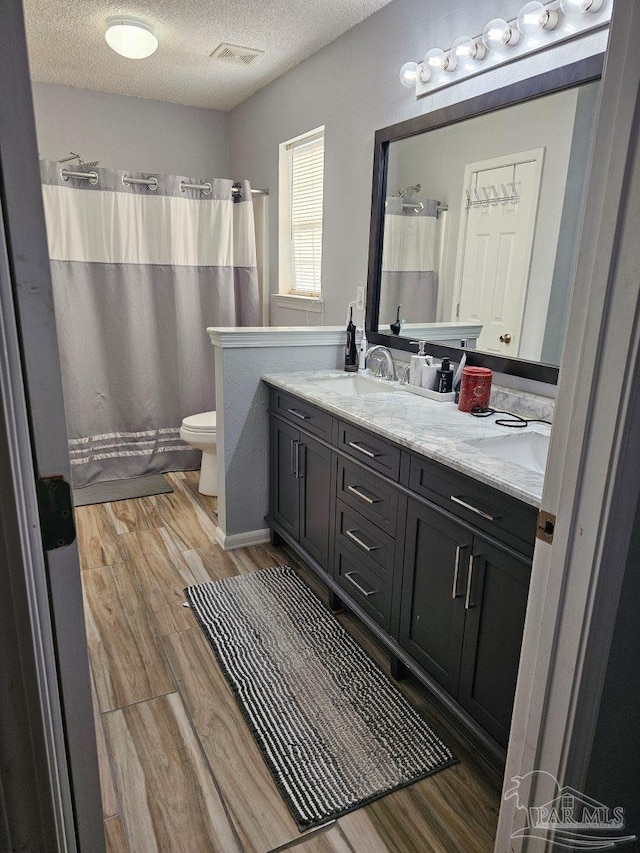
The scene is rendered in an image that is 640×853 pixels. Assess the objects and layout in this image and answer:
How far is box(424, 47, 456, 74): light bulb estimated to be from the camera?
2209 millimetres

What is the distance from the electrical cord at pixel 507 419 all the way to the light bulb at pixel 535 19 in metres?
1.27

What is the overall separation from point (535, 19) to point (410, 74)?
647mm

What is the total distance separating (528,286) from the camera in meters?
2.04

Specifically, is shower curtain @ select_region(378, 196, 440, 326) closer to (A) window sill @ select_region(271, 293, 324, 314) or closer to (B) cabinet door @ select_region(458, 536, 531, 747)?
(A) window sill @ select_region(271, 293, 324, 314)

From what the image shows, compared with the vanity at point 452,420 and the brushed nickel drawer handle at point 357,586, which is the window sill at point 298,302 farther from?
the brushed nickel drawer handle at point 357,586

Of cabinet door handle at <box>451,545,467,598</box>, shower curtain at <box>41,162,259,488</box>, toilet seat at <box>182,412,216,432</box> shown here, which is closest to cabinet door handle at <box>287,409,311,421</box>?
toilet seat at <box>182,412,216,432</box>

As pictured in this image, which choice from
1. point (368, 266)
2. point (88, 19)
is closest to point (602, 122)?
point (368, 266)

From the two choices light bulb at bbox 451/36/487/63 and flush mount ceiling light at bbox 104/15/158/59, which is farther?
flush mount ceiling light at bbox 104/15/158/59

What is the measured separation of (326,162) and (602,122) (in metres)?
2.56

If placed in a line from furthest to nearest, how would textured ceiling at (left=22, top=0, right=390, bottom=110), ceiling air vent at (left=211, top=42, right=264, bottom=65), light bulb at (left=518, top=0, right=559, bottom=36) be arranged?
ceiling air vent at (left=211, top=42, right=264, bottom=65) → textured ceiling at (left=22, top=0, right=390, bottom=110) → light bulb at (left=518, top=0, right=559, bottom=36)

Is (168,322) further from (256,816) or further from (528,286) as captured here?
(256,816)

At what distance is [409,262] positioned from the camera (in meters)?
2.62

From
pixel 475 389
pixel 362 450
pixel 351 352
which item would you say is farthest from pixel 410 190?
pixel 362 450

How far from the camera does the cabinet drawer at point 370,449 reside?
6.06 feet
